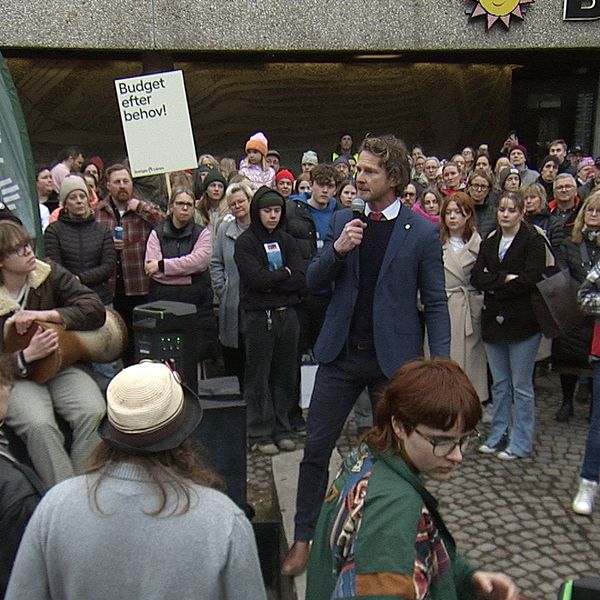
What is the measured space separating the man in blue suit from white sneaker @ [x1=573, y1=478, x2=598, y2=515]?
153 centimetres

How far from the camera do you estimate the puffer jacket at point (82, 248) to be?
5785mm

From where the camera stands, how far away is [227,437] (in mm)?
3941

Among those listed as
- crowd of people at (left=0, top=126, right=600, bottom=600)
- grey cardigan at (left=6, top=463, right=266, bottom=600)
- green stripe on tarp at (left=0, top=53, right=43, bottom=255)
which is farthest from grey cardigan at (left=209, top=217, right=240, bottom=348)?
grey cardigan at (left=6, top=463, right=266, bottom=600)

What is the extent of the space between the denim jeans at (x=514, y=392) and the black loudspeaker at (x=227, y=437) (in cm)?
207

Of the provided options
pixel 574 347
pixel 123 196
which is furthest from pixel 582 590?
pixel 123 196

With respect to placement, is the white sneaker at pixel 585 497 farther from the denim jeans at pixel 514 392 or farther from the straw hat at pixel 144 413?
the straw hat at pixel 144 413

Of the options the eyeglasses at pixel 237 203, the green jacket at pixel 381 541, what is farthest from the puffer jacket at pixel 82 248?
the green jacket at pixel 381 541

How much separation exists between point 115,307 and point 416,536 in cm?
498

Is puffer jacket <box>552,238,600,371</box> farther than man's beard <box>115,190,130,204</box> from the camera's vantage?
No

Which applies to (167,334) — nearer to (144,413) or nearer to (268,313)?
(268,313)

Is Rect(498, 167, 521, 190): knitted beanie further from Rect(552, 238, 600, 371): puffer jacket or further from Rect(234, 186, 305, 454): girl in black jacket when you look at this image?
Rect(234, 186, 305, 454): girl in black jacket

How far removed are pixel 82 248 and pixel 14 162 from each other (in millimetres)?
1541

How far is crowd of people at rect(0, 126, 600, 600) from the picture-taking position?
188 cm

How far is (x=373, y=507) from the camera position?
1738mm
